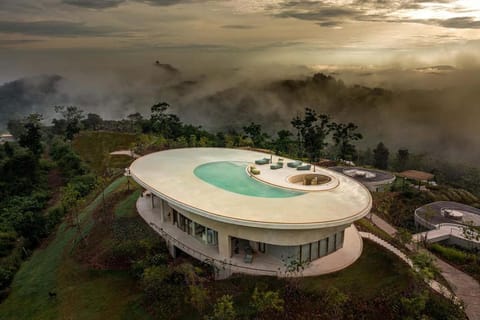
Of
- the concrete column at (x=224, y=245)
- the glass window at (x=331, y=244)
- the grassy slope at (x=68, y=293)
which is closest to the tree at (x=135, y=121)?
the grassy slope at (x=68, y=293)

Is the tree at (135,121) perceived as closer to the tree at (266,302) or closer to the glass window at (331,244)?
the glass window at (331,244)

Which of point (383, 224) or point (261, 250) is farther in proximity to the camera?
point (383, 224)

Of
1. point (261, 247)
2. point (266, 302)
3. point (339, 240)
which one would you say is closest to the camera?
point (266, 302)

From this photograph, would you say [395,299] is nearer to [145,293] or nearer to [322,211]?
[322,211]

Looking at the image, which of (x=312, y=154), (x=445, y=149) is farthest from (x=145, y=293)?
(x=445, y=149)

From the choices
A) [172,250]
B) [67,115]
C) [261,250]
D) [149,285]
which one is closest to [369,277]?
[261,250]

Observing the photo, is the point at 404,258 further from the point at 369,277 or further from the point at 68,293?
the point at 68,293
